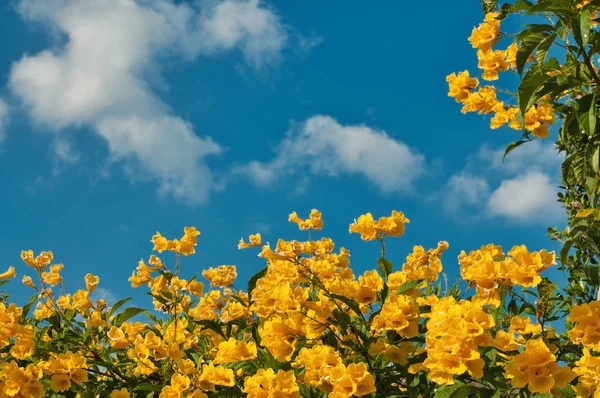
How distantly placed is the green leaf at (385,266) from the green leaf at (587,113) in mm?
932

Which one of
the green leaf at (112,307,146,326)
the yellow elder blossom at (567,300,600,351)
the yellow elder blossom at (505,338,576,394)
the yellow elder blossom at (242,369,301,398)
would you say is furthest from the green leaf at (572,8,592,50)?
the green leaf at (112,307,146,326)

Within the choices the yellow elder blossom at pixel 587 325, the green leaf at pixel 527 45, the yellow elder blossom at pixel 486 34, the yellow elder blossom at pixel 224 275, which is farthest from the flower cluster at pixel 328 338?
the yellow elder blossom at pixel 486 34

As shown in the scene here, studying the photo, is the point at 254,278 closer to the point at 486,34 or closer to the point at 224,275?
the point at 224,275

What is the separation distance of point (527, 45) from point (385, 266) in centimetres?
104

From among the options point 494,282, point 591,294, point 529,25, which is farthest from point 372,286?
point 591,294

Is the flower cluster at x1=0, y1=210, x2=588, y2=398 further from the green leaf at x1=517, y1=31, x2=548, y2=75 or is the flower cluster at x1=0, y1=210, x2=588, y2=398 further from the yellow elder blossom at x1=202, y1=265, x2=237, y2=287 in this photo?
the green leaf at x1=517, y1=31, x2=548, y2=75

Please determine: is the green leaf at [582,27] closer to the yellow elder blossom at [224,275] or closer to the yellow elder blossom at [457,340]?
the yellow elder blossom at [457,340]

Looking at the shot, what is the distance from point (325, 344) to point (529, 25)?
144 centimetres

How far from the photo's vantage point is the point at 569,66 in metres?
2.42

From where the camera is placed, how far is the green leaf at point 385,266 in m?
2.53

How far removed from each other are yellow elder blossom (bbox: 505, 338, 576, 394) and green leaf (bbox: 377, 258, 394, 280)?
0.71 metres

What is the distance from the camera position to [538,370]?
1.94 metres

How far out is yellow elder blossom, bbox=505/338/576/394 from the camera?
1905 mm

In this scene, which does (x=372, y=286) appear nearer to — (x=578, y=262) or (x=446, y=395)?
(x=446, y=395)
